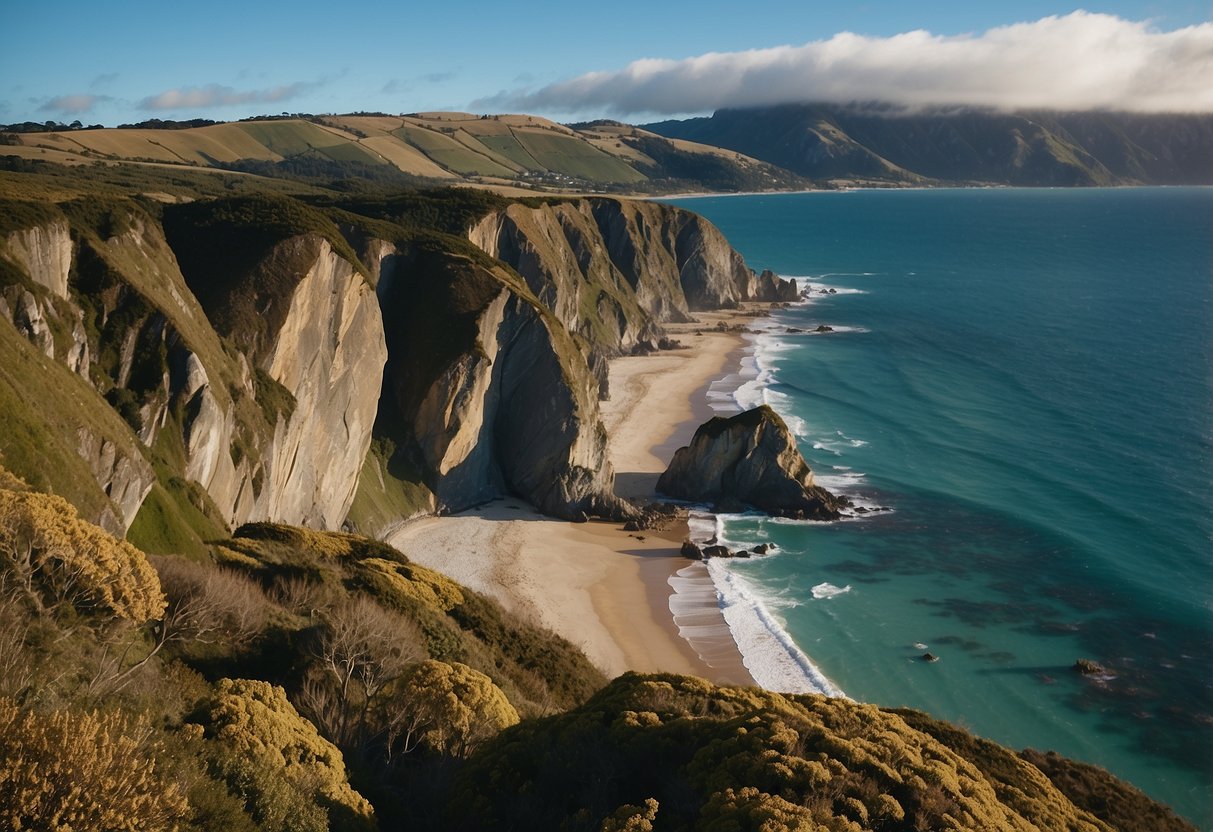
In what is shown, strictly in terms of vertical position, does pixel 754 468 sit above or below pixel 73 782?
below

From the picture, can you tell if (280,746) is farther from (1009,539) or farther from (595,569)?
(1009,539)

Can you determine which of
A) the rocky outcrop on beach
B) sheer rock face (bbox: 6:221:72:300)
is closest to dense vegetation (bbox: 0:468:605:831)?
the rocky outcrop on beach

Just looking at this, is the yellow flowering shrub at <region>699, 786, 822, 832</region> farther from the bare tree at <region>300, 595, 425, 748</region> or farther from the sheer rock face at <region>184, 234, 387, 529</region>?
the sheer rock face at <region>184, 234, 387, 529</region>

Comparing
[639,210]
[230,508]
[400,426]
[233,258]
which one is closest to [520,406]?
[400,426]

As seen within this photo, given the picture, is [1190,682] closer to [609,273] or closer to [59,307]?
[59,307]

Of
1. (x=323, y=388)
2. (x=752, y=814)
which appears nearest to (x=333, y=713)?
(x=752, y=814)

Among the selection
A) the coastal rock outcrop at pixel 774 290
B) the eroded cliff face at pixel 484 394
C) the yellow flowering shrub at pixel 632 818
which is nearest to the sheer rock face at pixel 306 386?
the eroded cliff face at pixel 484 394

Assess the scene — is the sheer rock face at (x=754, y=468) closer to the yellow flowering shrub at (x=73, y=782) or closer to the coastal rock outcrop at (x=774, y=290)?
the yellow flowering shrub at (x=73, y=782)
